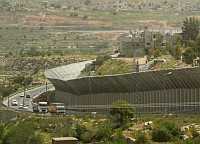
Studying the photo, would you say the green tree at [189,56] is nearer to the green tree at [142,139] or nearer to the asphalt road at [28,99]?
the asphalt road at [28,99]

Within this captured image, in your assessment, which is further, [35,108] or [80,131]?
[35,108]

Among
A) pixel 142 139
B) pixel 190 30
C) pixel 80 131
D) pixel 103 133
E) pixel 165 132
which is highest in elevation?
pixel 165 132

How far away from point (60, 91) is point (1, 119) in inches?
443

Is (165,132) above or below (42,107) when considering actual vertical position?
above

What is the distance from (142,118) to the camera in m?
55.9

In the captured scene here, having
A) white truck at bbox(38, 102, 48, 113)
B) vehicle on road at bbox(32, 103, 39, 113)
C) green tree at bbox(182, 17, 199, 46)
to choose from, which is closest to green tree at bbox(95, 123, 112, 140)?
white truck at bbox(38, 102, 48, 113)

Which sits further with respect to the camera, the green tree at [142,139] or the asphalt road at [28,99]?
the asphalt road at [28,99]

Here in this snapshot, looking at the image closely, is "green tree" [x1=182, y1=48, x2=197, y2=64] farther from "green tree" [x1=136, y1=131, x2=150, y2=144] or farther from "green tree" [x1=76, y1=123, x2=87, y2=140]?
"green tree" [x1=136, y1=131, x2=150, y2=144]

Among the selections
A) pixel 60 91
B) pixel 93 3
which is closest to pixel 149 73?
pixel 60 91

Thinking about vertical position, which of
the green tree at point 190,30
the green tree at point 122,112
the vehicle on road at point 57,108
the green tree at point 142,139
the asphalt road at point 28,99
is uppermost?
the green tree at point 142,139

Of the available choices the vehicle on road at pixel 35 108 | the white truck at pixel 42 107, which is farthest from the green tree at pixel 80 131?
the vehicle on road at pixel 35 108

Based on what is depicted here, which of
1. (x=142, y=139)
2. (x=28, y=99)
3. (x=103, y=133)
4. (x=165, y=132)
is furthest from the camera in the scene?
(x=28, y=99)

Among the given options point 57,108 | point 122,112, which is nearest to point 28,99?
point 57,108

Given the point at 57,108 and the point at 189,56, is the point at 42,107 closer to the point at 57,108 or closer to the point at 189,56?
the point at 57,108
